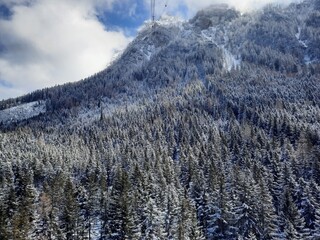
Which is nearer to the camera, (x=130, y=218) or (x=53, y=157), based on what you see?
(x=130, y=218)

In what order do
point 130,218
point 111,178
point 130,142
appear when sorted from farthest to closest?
point 130,142 → point 111,178 → point 130,218

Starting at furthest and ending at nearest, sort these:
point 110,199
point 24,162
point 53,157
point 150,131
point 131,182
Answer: point 150,131
point 53,157
point 24,162
point 131,182
point 110,199

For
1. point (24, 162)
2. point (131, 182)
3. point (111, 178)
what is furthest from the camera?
point (24, 162)

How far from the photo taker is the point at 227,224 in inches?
3492

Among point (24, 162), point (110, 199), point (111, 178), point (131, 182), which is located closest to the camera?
point (110, 199)

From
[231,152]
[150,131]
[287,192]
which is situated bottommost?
[287,192]

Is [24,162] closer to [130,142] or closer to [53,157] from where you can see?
[53,157]

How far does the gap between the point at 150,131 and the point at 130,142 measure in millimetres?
21272

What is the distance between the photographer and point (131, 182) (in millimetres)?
106375

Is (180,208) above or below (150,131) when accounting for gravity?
below

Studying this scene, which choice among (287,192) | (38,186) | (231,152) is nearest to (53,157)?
(38,186)

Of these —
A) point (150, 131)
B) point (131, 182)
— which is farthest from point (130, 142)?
point (131, 182)

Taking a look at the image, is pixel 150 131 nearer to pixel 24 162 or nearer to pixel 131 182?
pixel 24 162

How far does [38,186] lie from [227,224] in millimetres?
70968
